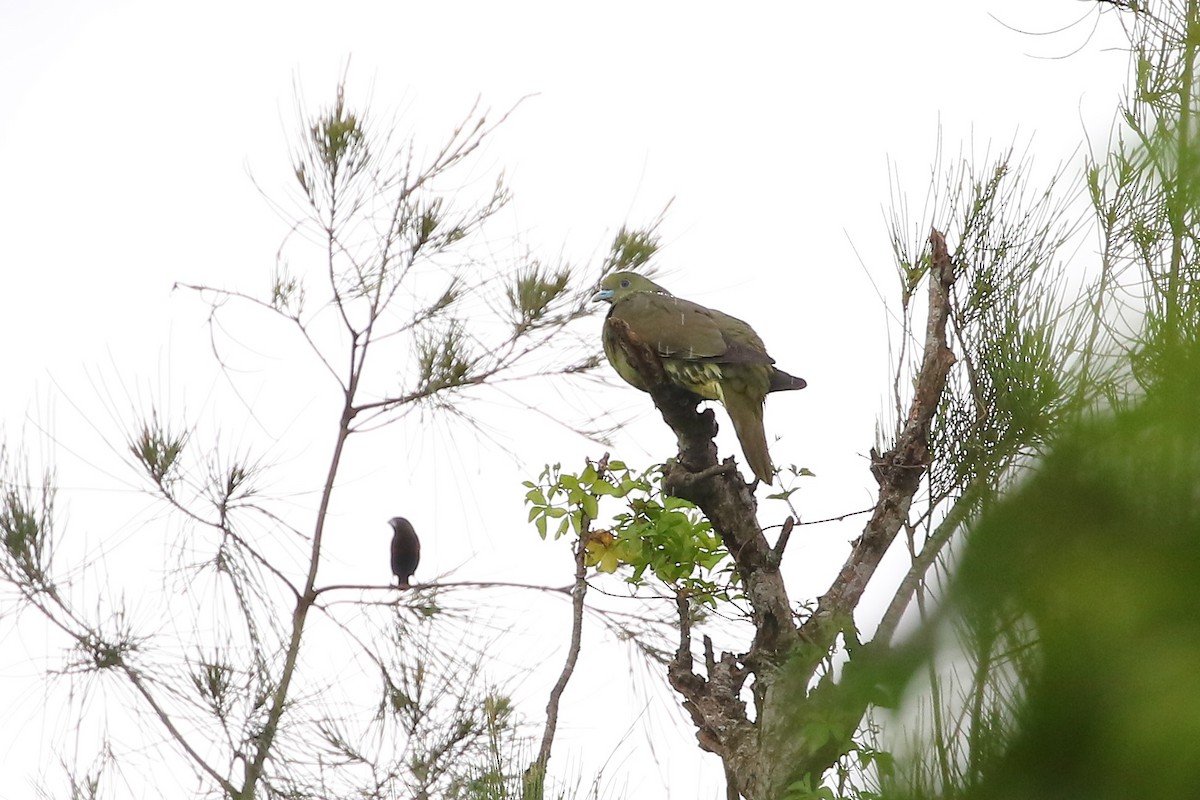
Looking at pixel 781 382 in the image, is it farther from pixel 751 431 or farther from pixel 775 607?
pixel 775 607

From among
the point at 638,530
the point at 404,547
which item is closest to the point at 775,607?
the point at 638,530

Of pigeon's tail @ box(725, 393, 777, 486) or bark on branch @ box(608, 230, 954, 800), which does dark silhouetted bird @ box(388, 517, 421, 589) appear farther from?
bark on branch @ box(608, 230, 954, 800)

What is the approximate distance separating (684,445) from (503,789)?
34.3 inches

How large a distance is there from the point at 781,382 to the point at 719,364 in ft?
0.84

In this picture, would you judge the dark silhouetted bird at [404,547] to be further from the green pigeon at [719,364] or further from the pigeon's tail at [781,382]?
the pigeon's tail at [781,382]

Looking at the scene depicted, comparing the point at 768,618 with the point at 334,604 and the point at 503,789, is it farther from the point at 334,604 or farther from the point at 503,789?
the point at 334,604

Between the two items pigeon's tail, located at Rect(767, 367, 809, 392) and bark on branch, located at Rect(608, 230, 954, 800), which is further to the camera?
pigeon's tail, located at Rect(767, 367, 809, 392)

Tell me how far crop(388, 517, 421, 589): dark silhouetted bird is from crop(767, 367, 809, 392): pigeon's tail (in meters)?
1.50

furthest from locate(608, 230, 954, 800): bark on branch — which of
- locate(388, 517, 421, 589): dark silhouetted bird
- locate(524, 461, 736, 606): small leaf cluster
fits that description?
locate(388, 517, 421, 589): dark silhouetted bird

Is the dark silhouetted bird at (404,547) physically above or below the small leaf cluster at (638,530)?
above

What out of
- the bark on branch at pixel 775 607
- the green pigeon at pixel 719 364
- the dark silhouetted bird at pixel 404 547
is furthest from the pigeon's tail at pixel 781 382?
the dark silhouetted bird at pixel 404 547

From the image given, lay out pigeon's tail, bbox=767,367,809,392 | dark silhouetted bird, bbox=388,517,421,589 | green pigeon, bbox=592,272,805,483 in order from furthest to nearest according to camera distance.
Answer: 1. dark silhouetted bird, bbox=388,517,421,589
2. pigeon's tail, bbox=767,367,809,392
3. green pigeon, bbox=592,272,805,483

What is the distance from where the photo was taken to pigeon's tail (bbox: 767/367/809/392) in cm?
340

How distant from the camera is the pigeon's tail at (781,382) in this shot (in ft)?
11.2
